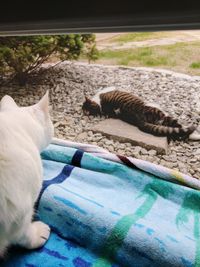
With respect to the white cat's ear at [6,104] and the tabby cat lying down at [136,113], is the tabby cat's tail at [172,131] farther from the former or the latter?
the white cat's ear at [6,104]

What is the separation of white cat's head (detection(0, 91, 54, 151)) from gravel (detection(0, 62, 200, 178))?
25 cm

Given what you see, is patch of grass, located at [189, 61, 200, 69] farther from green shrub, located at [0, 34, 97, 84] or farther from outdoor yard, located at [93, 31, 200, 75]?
green shrub, located at [0, 34, 97, 84]

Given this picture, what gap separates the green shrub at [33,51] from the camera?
1.19 metres

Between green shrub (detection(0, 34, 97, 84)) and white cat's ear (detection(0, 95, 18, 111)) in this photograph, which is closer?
white cat's ear (detection(0, 95, 18, 111))

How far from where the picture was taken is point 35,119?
Answer: 3.14ft

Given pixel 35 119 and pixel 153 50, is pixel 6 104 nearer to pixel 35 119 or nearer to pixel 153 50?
pixel 35 119

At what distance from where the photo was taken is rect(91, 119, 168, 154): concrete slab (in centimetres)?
107

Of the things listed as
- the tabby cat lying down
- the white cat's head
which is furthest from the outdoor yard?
the white cat's head

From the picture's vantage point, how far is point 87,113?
122 centimetres

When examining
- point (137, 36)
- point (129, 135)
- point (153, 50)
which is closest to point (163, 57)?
point (153, 50)

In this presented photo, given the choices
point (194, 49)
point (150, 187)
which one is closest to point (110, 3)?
point (194, 49)

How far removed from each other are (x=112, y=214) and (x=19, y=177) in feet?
0.97

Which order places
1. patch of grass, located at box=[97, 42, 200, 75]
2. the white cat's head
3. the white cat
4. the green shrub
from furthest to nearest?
the green shrub < patch of grass, located at box=[97, 42, 200, 75] < the white cat's head < the white cat

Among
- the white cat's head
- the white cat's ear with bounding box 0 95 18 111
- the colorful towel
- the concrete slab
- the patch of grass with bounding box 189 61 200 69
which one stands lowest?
the colorful towel
